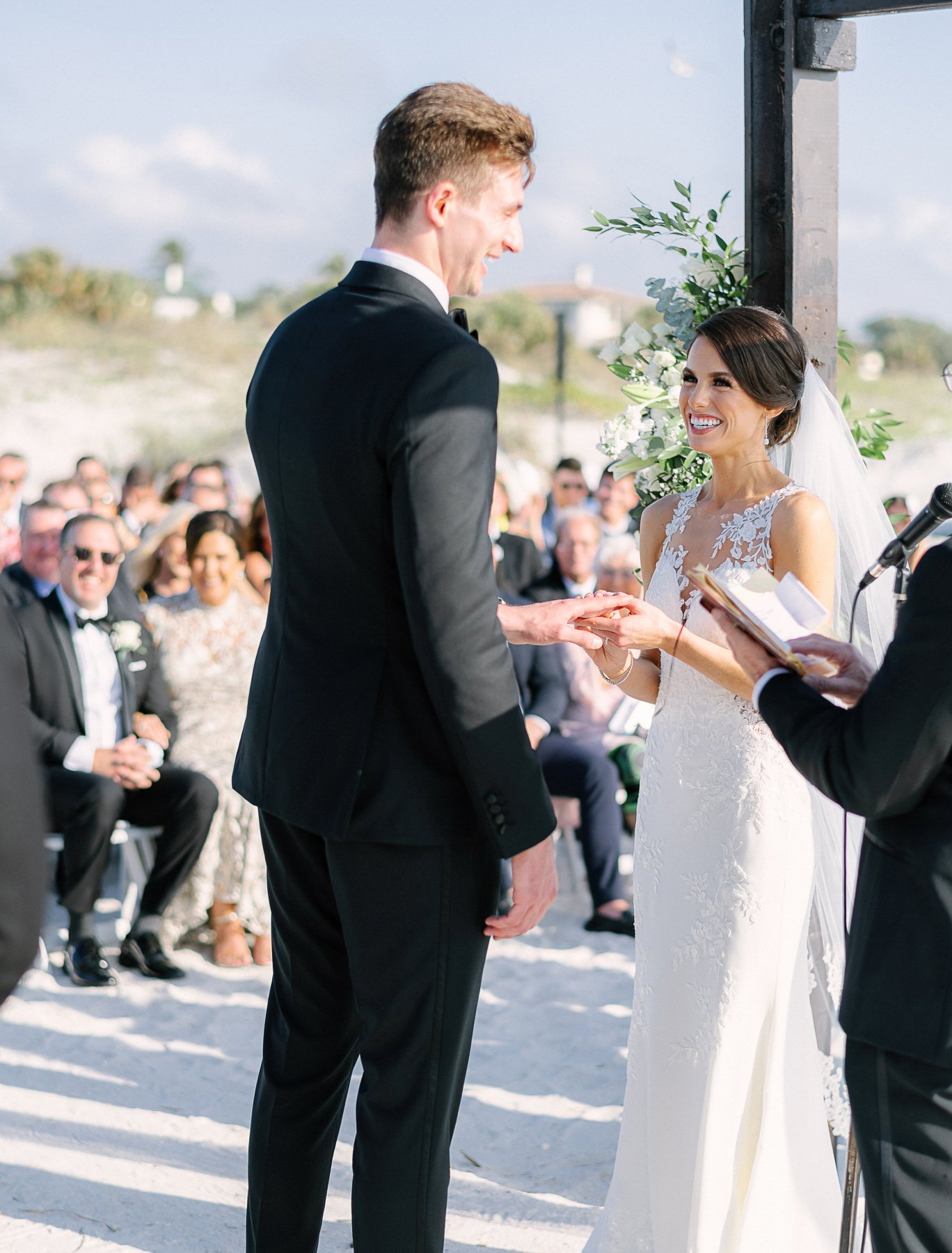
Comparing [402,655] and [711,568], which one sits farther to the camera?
[711,568]

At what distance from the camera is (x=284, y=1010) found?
2.66 metres

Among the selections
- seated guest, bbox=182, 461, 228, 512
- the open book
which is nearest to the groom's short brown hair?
the open book

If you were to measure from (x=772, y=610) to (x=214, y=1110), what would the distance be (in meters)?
3.04

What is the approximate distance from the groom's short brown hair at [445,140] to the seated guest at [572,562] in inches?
207

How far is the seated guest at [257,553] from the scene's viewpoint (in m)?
6.82

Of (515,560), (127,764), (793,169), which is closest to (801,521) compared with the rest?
(793,169)

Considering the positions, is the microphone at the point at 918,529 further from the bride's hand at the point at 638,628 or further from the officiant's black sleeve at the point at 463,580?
the officiant's black sleeve at the point at 463,580

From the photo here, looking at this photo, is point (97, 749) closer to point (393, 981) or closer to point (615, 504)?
point (393, 981)

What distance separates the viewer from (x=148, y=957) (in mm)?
5734

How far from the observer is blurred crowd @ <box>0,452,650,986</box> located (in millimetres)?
5793

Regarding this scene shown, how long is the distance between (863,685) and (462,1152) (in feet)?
8.27

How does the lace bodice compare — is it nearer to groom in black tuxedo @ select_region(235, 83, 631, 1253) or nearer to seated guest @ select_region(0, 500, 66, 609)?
groom in black tuxedo @ select_region(235, 83, 631, 1253)

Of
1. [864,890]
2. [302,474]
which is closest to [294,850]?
[302,474]

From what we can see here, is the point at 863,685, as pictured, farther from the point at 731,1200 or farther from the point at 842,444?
the point at 731,1200
